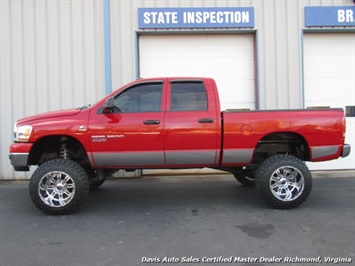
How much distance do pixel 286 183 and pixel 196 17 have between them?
4990 millimetres

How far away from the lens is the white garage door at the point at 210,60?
8961mm

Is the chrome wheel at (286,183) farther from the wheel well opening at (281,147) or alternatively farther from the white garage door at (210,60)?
the white garage door at (210,60)

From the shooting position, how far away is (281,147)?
5875 mm

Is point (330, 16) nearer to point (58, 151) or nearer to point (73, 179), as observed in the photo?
point (58, 151)

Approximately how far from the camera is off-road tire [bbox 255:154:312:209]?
17.6 feet

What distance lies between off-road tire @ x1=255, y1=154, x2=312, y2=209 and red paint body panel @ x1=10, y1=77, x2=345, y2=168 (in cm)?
35

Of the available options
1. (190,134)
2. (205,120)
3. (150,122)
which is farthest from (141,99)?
(205,120)

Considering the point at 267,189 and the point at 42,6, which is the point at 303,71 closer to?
the point at 267,189

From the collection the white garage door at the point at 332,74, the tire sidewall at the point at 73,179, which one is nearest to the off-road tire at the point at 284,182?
the tire sidewall at the point at 73,179

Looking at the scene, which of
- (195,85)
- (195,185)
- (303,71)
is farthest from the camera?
(303,71)

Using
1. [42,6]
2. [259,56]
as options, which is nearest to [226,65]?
[259,56]

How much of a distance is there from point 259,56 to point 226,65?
0.85 meters

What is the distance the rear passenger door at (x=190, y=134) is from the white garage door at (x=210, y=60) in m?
3.65

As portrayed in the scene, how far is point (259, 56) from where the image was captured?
349 inches
